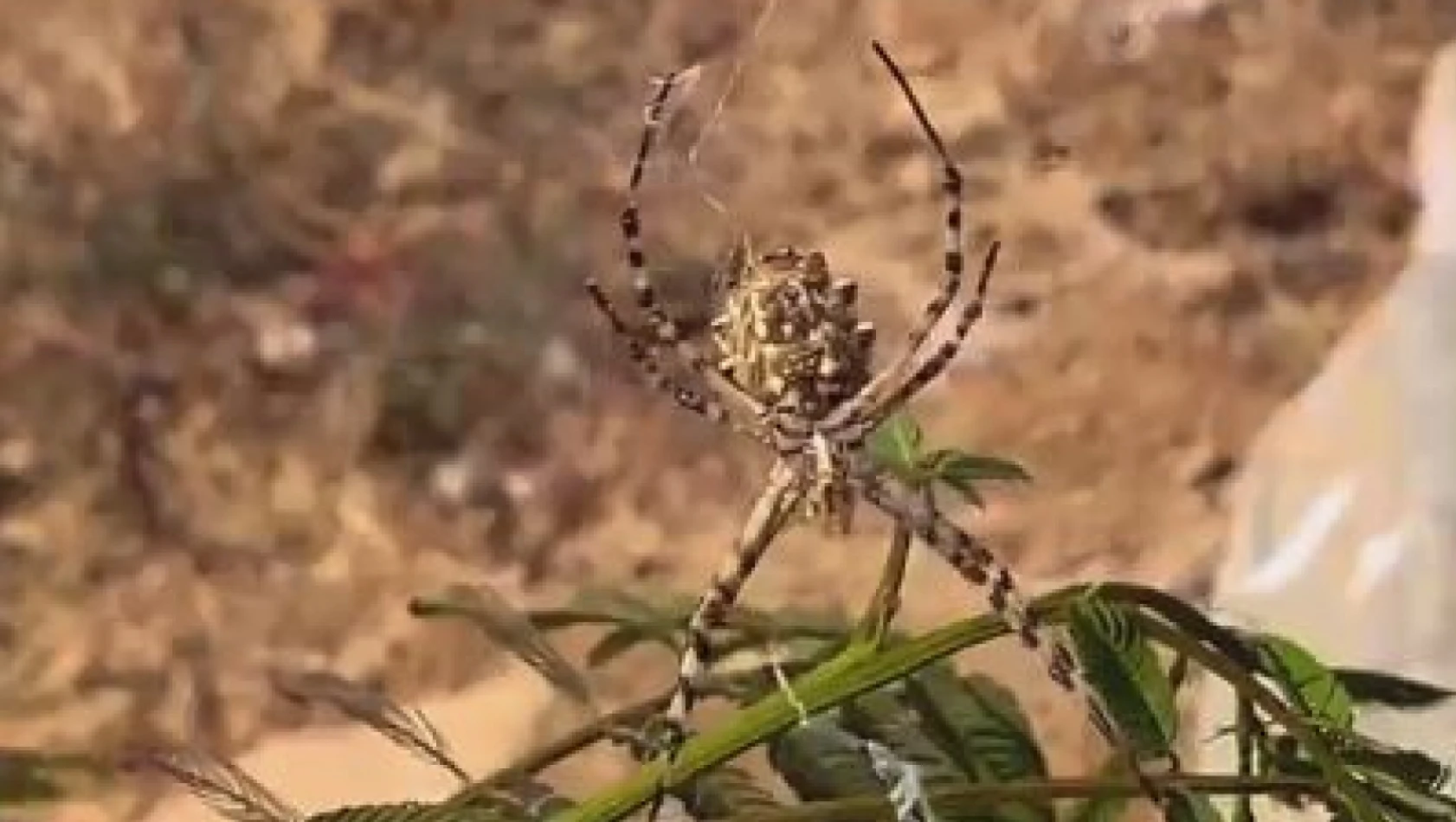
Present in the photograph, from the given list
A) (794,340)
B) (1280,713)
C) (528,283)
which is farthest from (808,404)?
(528,283)

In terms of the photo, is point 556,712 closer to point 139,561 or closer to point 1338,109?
point 139,561

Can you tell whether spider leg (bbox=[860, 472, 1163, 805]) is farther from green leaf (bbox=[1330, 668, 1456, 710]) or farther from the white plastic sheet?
the white plastic sheet

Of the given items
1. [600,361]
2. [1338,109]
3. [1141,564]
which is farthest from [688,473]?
[1338,109]

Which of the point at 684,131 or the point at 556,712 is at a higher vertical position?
the point at 684,131

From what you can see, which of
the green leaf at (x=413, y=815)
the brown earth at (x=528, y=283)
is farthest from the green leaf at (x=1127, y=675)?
the brown earth at (x=528, y=283)

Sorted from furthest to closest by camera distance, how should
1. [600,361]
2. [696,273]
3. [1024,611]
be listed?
1. [600,361]
2. [696,273]
3. [1024,611]

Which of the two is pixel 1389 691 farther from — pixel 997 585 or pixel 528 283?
pixel 528 283
